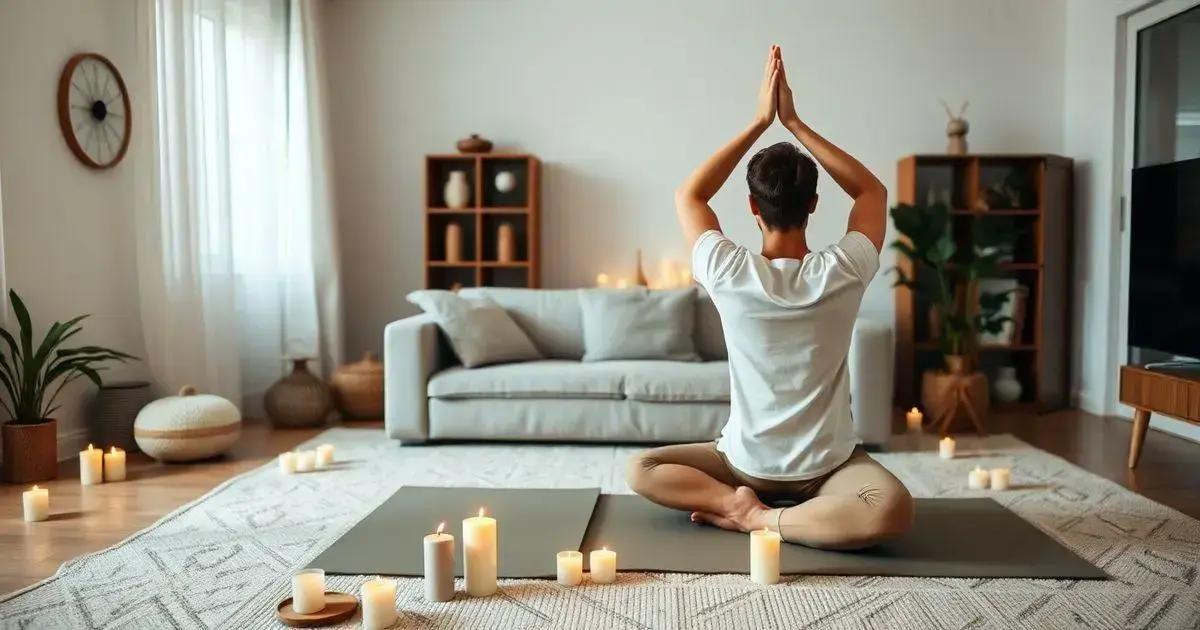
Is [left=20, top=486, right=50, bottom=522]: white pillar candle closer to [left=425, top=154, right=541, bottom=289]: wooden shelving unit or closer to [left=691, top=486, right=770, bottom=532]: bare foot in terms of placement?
[left=691, top=486, right=770, bottom=532]: bare foot

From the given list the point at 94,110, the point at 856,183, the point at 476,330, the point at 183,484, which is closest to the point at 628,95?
the point at 476,330

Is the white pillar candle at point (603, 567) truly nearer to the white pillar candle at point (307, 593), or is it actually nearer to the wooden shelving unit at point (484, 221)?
the white pillar candle at point (307, 593)

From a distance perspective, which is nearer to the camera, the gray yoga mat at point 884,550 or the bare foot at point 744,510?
the gray yoga mat at point 884,550

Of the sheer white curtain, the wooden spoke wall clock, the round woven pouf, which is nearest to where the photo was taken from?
the round woven pouf

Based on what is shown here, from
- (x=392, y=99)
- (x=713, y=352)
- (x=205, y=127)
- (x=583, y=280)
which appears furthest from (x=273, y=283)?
(x=713, y=352)

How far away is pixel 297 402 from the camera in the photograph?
194 inches

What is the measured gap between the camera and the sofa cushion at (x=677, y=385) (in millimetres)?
4188

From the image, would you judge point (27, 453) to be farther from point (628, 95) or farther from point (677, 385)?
point (628, 95)

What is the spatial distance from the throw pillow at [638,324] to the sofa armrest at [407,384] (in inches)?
32.0

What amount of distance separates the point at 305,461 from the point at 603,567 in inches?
71.3

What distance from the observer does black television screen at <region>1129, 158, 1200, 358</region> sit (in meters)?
3.80

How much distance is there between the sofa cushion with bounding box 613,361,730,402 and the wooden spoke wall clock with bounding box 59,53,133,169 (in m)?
2.48

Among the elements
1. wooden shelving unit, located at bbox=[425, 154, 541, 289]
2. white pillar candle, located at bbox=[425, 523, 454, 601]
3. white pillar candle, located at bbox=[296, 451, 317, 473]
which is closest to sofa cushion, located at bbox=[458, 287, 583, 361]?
wooden shelving unit, located at bbox=[425, 154, 541, 289]

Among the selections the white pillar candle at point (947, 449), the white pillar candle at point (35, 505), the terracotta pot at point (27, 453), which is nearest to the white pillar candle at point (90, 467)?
the terracotta pot at point (27, 453)
